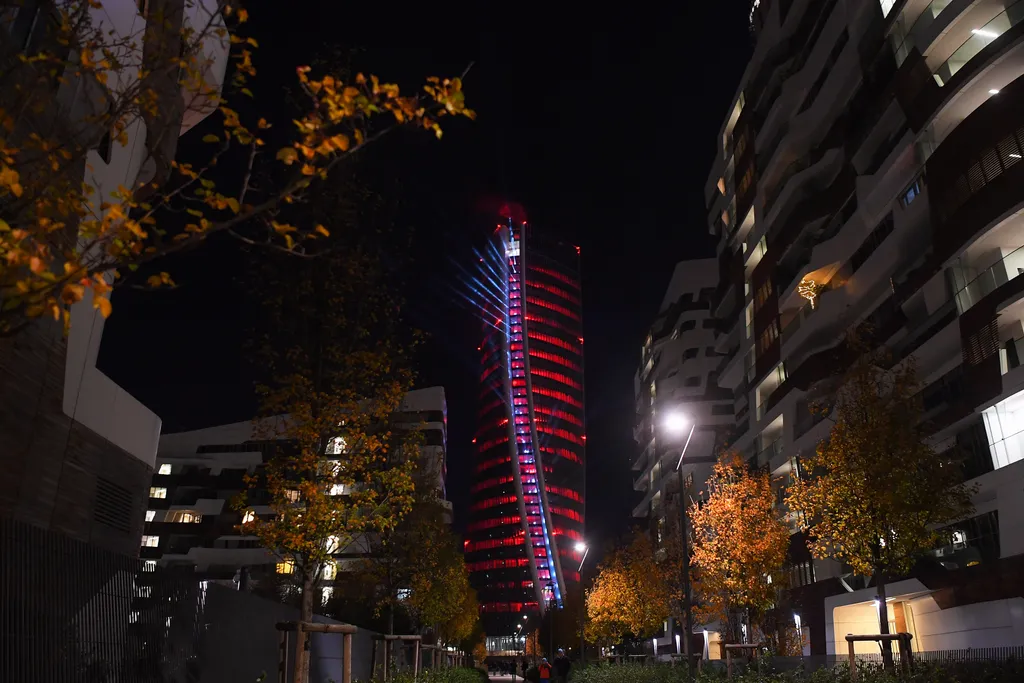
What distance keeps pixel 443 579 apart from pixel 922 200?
29338mm

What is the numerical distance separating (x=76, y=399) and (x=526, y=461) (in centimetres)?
16138

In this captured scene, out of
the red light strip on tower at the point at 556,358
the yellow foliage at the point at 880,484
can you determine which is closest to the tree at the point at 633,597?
the yellow foliage at the point at 880,484

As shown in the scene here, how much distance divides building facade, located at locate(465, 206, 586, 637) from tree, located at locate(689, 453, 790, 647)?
133302 mm

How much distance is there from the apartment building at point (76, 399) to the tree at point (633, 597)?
112ft

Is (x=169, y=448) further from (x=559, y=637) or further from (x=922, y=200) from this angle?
(x=922, y=200)

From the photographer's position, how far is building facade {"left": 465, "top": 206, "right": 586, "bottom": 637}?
17538 cm

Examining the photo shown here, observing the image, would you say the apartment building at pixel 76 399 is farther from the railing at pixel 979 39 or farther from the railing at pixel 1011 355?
the railing at pixel 979 39

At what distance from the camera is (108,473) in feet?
67.1

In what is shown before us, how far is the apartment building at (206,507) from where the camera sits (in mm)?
82500

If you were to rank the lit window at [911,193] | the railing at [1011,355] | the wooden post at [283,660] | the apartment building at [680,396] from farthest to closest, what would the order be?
the apartment building at [680,396]
the lit window at [911,193]
the railing at [1011,355]
the wooden post at [283,660]

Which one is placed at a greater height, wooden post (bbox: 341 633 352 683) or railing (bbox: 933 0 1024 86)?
railing (bbox: 933 0 1024 86)

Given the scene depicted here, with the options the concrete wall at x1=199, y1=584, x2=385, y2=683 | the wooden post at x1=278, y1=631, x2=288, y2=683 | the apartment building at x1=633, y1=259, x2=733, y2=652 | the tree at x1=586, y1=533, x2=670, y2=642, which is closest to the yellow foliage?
the concrete wall at x1=199, y1=584, x2=385, y2=683

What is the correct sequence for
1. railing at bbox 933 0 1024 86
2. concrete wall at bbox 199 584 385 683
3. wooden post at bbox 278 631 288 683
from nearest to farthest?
wooden post at bbox 278 631 288 683, concrete wall at bbox 199 584 385 683, railing at bbox 933 0 1024 86

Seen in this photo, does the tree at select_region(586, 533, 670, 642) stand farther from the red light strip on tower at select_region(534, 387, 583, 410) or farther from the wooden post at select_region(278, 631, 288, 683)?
the red light strip on tower at select_region(534, 387, 583, 410)
